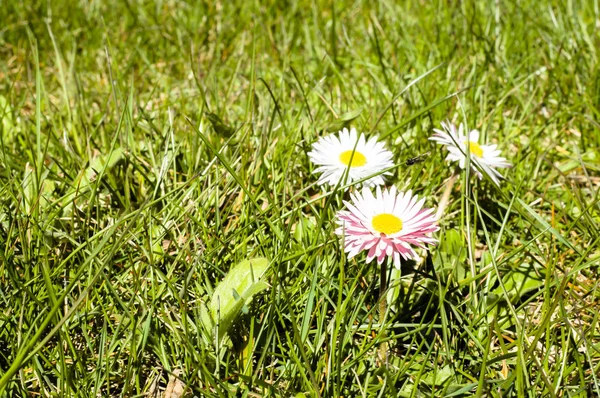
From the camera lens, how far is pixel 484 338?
1552 mm

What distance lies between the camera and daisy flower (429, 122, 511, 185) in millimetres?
1787

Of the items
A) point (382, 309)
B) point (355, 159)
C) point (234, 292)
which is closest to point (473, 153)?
point (355, 159)

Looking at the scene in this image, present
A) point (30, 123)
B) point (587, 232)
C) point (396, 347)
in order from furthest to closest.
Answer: point (30, 123) → point (587, 232) → point (396, 347)

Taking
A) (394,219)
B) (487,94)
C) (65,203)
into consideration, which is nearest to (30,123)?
(65,203)

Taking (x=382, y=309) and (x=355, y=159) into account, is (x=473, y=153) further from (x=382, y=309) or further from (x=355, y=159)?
(x=382, y=309)

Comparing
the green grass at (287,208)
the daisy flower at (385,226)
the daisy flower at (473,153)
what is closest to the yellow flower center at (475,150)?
the daisy flower at (473,153)

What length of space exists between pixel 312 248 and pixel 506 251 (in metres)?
0.63

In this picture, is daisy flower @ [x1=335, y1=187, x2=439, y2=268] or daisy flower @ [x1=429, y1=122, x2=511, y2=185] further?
daisy flower @ [x1=429, y1=122, x2=511, y2=185]

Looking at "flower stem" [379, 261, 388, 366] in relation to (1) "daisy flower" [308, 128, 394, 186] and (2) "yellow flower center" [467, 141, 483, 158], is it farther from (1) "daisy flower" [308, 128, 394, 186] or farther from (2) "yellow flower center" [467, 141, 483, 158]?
(2) "yellow flower center" [467, 141, 483, 158]

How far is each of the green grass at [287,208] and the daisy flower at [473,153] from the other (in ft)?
0.21

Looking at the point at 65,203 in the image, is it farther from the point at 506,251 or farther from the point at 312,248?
the point at 506,251

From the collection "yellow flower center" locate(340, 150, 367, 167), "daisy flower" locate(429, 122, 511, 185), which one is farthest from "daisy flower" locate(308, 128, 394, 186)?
"daisy flower" locate(429, 122, 511, 185)

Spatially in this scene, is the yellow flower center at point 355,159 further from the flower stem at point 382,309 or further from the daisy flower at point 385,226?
the flower stem at point 382,309

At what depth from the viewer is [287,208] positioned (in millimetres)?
1944
